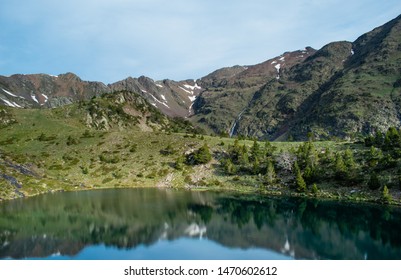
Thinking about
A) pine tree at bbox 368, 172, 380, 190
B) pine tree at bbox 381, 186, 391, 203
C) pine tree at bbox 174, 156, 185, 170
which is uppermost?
pine tree at bbox 174, 156, 185, 170

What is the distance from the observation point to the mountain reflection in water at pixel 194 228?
116ft

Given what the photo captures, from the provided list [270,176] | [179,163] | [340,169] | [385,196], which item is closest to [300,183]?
[270,176]

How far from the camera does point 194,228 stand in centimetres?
4669

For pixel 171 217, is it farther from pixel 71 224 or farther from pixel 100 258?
pixel 100 258

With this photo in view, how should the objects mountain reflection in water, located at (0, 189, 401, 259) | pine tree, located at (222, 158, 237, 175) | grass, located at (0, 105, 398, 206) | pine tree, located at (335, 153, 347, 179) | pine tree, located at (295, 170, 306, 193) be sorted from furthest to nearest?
pine tree, located at (222, 158, 237, 175), grass, located at (0, 105, 398, 206), pine tree, located at (295, 170, 306, 193), pine tree, located at (335, 153, 347, 179), mountain reflection in water, located at (0, 189, 401, 259)

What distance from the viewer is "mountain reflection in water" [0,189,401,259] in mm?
35344

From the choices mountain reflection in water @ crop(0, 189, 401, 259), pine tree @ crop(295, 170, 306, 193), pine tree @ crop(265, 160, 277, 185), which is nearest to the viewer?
mountain reflection in water @ crop(0, 189, 401, 259)

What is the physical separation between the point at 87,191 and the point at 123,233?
130 feet

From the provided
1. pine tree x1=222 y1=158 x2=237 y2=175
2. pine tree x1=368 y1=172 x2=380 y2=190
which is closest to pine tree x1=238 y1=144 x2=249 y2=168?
pine tree x1=222 y1=158 x2=237 y2=175

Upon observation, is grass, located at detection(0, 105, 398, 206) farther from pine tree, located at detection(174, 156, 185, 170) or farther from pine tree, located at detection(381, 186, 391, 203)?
pine tree, located at detection(381, 186, 391, 203)

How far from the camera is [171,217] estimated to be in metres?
52.5

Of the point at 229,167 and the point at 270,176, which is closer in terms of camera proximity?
the point at 270,176

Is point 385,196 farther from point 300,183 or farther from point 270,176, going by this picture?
point 270,176

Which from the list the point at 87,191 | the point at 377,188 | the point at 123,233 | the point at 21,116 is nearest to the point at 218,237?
the point at 123,233
